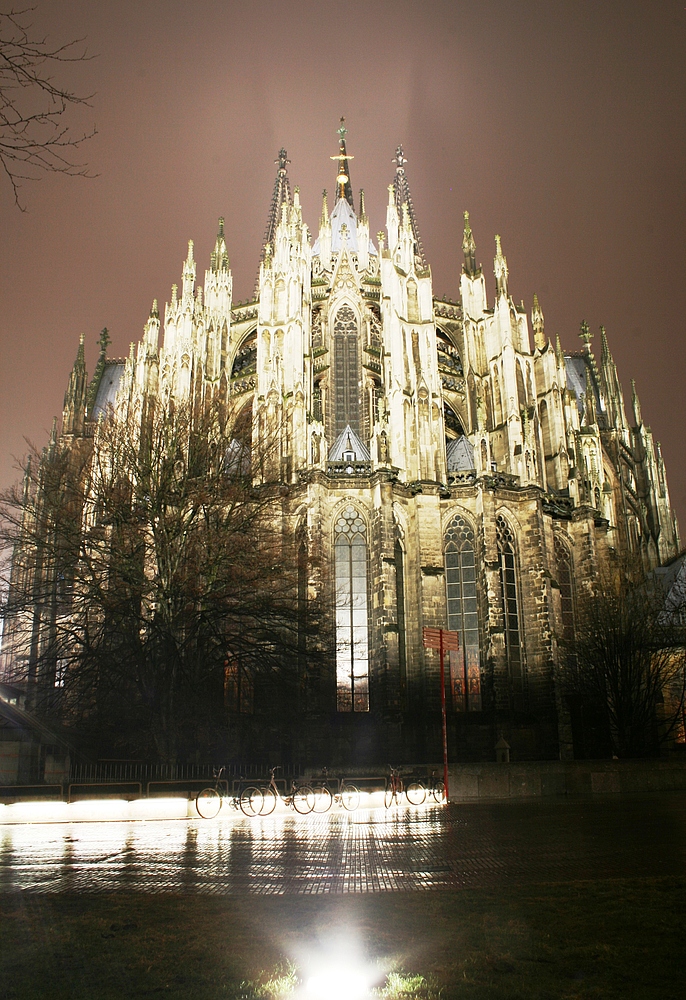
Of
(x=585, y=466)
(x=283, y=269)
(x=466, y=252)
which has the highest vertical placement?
(x=466, y=252)

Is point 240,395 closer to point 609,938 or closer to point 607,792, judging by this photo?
point 607,792

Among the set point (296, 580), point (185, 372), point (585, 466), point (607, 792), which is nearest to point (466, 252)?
point (585, 466)

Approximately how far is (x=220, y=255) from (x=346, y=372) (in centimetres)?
972

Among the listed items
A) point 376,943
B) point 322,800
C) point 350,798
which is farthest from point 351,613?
point 376,943

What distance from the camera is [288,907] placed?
601 cm

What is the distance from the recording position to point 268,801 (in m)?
17.6

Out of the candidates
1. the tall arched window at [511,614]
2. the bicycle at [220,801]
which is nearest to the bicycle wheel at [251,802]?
the bicycle at [220,801]

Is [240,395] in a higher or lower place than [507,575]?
higher

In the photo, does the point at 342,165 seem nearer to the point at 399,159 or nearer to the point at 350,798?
the point at 399,159

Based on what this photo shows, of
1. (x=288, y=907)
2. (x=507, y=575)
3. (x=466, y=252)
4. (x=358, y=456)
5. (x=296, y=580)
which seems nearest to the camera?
(x=288, y=907)

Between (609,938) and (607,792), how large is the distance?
1888 cm

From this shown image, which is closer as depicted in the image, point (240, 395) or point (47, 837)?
point (47, 837)

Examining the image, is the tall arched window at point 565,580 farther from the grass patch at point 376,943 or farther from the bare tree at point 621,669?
the grass patch at point 376,943

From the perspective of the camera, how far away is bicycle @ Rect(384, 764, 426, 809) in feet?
59.8
